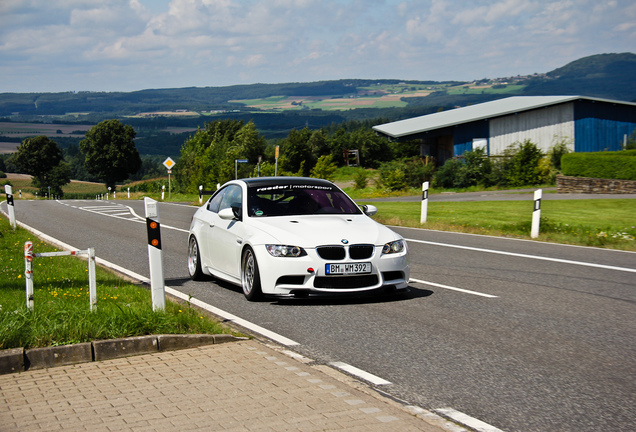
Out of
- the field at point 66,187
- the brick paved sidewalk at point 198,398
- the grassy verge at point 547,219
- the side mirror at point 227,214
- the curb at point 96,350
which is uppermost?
the side mirror at point 227,214

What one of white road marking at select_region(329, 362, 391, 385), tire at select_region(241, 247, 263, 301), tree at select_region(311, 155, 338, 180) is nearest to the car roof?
tire at select_region(241, 247, 263, 301)

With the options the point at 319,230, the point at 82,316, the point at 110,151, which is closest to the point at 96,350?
the point at 82,316

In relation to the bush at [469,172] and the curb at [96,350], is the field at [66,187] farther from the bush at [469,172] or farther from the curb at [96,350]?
the curb at [96,350]

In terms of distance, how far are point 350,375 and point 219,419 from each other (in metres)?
1.40

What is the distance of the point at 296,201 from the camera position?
9703mm

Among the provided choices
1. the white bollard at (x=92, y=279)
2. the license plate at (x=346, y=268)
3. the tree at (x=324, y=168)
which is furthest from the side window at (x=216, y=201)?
the tree at (x=324, y=168)

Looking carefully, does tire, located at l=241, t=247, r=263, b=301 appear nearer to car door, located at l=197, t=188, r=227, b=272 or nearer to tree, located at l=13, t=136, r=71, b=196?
car door, located at l=197, t=188, r=227, b=272

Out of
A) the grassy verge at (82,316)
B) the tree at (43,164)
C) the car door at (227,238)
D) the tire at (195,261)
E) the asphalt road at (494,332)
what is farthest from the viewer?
the tree at (43,164)

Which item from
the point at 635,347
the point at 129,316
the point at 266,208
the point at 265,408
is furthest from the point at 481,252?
the point at 265,408

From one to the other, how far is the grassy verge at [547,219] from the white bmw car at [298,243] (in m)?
7.61

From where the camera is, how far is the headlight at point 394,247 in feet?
27.9

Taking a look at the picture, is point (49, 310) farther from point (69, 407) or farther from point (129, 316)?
point (69, 407)

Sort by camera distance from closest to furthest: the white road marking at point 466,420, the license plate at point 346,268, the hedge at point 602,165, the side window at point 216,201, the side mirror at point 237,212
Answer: the white road marking at point 466,420 → the license plate at point 346,268 → the side mirror at point 237,212 → the side window at point 216,201 → the hedge at point 602,165

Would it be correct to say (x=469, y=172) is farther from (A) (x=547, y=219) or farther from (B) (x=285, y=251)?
(B) (x=285, y=251)
